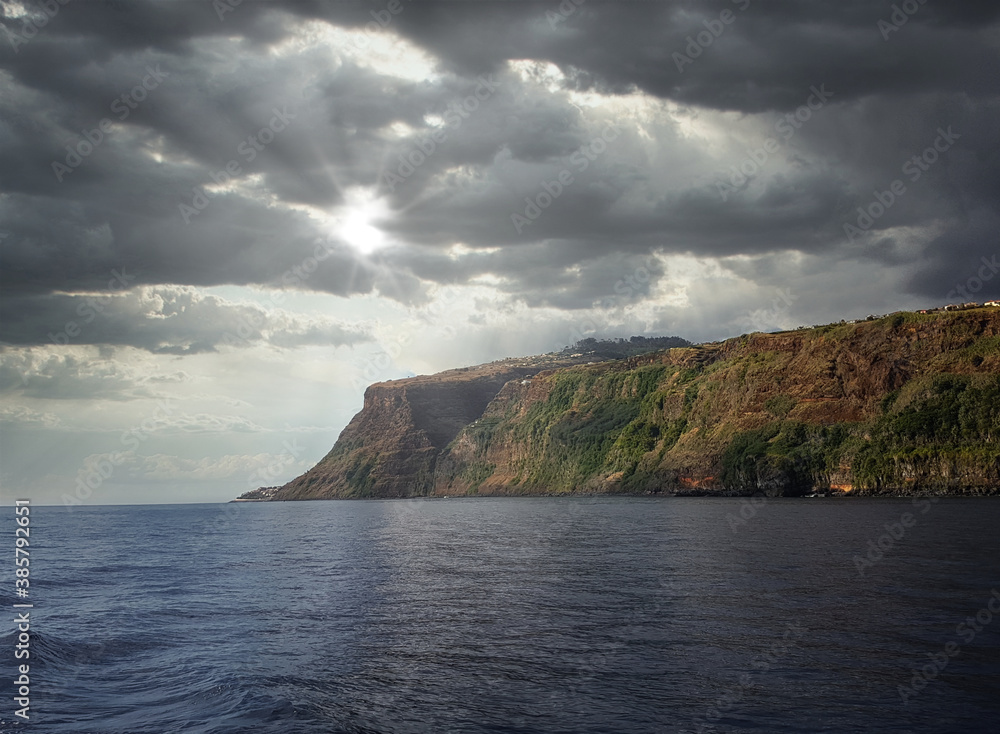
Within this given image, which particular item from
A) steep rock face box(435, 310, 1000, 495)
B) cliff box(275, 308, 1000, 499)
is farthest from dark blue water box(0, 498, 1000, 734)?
cliff box(275, 308, 1000, 499)

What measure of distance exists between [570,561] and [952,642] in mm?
27342

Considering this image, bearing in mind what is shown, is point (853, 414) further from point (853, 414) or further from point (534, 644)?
point (534, 644)

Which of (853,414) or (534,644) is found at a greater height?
(853,414)

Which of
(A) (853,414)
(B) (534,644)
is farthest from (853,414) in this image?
(B) (534,644)

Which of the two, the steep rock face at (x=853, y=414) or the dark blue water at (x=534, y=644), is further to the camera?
the steep rock face at (x=853, y=414)

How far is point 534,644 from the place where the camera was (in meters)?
24.7

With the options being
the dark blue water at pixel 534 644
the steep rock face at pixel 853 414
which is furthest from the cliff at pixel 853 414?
the dark blue water at pixel 534 644

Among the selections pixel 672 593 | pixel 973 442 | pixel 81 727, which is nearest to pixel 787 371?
pixel 973 442

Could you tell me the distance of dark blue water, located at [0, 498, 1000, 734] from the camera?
17.8 metres

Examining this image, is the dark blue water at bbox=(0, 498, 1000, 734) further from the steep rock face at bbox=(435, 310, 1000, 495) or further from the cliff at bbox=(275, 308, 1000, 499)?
the cliff at bbox=(275, 308, 1000, 499)

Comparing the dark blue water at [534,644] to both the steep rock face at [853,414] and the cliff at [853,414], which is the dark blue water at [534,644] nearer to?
the steep rock face at [853,414]

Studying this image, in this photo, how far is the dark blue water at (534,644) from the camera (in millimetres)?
17844

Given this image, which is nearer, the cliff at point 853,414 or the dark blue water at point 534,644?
the dark blue water at point 534,644

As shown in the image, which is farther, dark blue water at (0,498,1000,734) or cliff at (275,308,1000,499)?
cliff at (275,308,1000,499)
